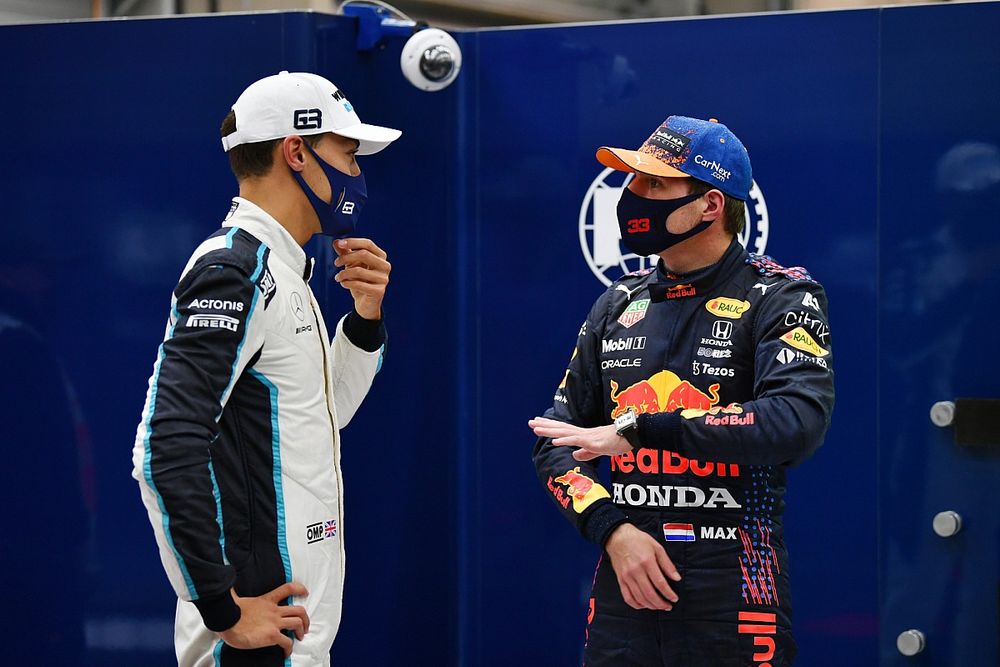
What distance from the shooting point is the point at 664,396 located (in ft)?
8.21

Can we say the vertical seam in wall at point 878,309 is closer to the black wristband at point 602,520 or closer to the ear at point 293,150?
the black wristband at point 602,520

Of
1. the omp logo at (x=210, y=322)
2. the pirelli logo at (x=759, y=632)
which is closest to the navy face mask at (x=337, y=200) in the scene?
the omp logo at (x=210, y=322)

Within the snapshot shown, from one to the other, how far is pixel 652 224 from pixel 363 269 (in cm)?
61

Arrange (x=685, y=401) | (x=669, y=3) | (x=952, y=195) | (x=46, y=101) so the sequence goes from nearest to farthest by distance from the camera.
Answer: (x=685, y=401) < (x=952, y=195) < (x=46, y=101) < (x=669, y=3)

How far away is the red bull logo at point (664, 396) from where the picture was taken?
2467mm

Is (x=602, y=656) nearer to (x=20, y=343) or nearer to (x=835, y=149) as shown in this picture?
(x=835, y=149)

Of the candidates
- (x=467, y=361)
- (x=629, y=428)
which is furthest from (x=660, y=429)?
(x=467, y=361)

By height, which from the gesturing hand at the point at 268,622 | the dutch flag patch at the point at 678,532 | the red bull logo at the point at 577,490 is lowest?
the gesturing hand at the point at 268,622

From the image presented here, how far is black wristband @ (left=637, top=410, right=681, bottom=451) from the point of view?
231 centimetres

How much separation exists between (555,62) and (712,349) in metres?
1.56

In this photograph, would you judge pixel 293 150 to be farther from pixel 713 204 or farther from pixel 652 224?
pixel 713 204

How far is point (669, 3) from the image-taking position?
238 inches

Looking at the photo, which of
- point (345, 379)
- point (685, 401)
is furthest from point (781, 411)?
point (345, 379)

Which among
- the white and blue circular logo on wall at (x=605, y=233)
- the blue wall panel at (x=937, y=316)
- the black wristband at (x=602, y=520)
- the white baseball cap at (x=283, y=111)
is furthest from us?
the white and blue circular logo on wall at (x=605, y=233)
